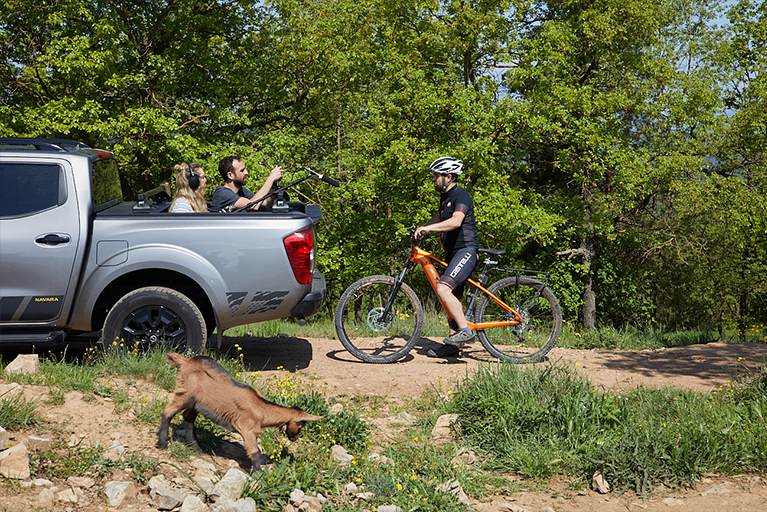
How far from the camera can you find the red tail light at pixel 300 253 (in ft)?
18.5

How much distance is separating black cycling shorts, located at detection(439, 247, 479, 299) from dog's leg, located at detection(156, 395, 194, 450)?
348cm

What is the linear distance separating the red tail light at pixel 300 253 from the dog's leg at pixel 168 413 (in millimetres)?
1837

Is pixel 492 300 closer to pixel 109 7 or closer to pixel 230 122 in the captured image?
pixel 230 122

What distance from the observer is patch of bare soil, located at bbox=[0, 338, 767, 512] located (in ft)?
13.2

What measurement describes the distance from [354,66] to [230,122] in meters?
4.60

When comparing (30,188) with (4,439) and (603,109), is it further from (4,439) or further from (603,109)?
(603,109)

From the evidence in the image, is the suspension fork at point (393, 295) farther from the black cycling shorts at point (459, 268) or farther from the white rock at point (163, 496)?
the white rock at point (163, 496)

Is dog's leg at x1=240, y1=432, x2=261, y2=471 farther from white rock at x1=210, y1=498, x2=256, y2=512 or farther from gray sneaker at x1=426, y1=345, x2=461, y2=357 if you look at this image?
gray sneaker at x1=426, y1=345, x2=461, y2=357

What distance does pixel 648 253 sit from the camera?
75.0ft

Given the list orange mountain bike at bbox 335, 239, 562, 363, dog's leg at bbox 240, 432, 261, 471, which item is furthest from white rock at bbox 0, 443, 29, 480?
orange mountain bike at bbox 335, 239, 562, 363

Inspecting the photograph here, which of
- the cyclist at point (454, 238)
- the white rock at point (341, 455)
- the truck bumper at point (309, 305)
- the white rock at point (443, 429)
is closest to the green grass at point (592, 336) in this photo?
the cyclist at point (454, 238)

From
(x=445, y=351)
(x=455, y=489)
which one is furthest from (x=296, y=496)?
(x=445, y=351)

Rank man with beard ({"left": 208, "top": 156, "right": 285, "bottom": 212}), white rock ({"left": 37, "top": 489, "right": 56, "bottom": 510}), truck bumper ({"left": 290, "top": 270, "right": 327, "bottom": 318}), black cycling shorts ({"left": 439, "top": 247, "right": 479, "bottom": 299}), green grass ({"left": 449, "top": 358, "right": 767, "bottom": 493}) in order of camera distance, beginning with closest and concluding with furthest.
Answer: white rock ({"left": 37, "top": 489, "right": 56, "bottom": 510}) < green grass ({"left": 449, "top": 358, "right": 767, "bottom": 493}) < truck bumper ({"left": 290, "top": 270, "right": 327, "bottom": 318}) < man with beard ({"left": 208, "top": 156, "right": 285, "bottom": 212}) < black cycling shorts ({"left": 439, "top": 247, "right": 479, "bottom": 299})

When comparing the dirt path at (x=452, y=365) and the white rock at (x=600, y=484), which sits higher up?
the dirt path at (x=452, y=365)
